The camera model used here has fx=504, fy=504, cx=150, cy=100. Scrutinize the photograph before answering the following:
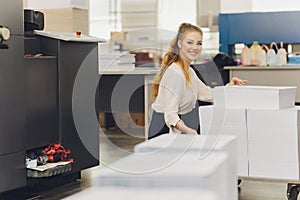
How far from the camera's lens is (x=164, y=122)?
2.40 metres

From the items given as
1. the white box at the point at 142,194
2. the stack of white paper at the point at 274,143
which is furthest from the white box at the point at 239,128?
the white box at the point at 142,194

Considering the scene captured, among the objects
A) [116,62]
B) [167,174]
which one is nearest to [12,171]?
[116,62]

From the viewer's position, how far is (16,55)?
260 centimetres

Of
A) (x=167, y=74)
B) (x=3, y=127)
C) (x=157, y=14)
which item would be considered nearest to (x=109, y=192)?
(x=167, y=74)

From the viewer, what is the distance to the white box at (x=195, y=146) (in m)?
1.09

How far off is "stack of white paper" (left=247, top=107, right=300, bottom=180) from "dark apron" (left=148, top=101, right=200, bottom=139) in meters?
0.28

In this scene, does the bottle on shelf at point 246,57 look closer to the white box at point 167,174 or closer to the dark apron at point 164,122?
the dark apron at point 164,122

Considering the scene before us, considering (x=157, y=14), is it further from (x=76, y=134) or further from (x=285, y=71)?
(x=76, y=134)

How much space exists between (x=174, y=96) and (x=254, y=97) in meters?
0.37

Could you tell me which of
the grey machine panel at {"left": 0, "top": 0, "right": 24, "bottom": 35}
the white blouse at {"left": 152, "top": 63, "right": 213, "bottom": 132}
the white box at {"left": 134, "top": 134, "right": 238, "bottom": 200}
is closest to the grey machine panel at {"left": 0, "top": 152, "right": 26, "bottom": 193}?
the grey machine panel at {"left": 0, "top": 0, "right": 24, "bottom": 35}

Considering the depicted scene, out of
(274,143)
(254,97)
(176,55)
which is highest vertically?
(176,55)

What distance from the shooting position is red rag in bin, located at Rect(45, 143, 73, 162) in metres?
2.92

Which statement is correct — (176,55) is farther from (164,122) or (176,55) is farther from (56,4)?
(56,4)

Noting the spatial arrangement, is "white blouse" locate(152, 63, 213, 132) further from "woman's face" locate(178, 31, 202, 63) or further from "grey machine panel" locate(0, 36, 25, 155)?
"grey machine panel" locate(0, 36, 25, 155)
